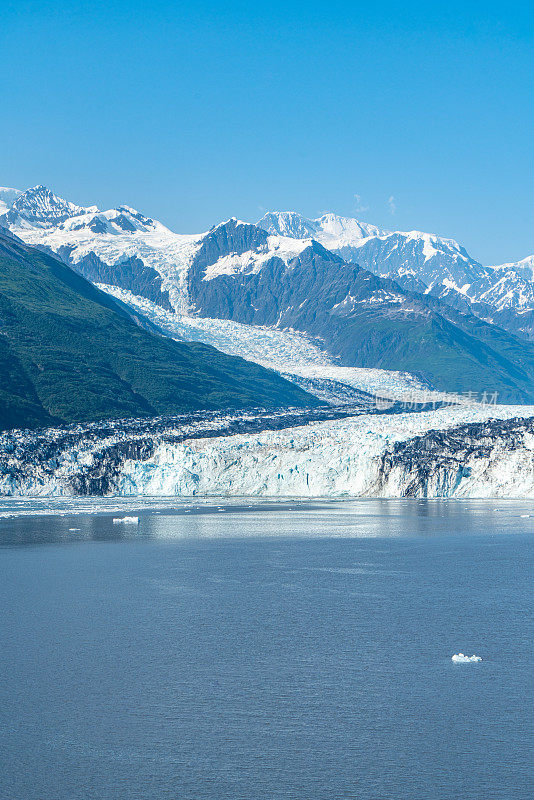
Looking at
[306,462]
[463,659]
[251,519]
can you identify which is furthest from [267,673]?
[306,462]

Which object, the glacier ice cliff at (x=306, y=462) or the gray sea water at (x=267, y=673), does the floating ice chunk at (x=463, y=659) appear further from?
the glacier ice cliff at (x=306, y=462)

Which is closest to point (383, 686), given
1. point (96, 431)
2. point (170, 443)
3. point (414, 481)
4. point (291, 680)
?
point (291, 680)

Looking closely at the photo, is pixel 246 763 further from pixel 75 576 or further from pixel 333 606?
pixel 75 576

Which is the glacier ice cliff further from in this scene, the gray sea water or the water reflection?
the gray sea water

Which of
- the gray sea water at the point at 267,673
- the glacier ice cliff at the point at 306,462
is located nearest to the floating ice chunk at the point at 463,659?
the gray sea water at the point at 267,673

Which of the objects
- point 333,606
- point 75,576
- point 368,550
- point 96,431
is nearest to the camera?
point 333,606

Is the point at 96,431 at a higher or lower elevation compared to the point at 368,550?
higher

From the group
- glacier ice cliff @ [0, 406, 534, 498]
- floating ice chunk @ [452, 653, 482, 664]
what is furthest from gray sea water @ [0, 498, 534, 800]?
glacier ice cliff @ [0, 406, 534, 498]

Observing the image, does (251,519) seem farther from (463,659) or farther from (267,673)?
(267,673)
